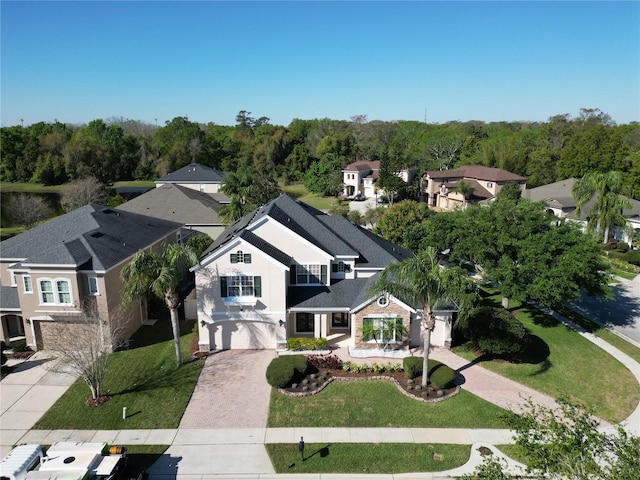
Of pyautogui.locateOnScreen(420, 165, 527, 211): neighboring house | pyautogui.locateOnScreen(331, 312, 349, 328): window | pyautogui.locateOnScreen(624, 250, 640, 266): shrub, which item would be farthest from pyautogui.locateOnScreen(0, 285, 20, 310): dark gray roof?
pyautogui.locateOnScreen(420, 165, 527, 211): neighboring house

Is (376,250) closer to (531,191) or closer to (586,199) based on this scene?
(586,199)

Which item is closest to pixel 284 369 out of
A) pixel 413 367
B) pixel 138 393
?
pixel 413 367

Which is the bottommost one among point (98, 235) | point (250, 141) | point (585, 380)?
point (585, 380)

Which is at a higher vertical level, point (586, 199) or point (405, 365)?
point (586, 199)

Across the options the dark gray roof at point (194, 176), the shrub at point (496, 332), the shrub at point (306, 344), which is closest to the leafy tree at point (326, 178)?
the dark gray roof at point (194, 176)

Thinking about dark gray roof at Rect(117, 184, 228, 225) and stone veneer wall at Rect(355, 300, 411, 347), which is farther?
dark gray roof at Rect(117, 184, 228, 225)

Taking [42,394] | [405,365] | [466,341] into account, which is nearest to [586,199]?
[466,341]

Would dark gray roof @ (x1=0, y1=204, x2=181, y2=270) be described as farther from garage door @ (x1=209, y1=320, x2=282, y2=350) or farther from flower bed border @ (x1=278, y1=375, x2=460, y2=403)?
flower bed border @ (x1=278, y1=375, x2=460, y2=403)
